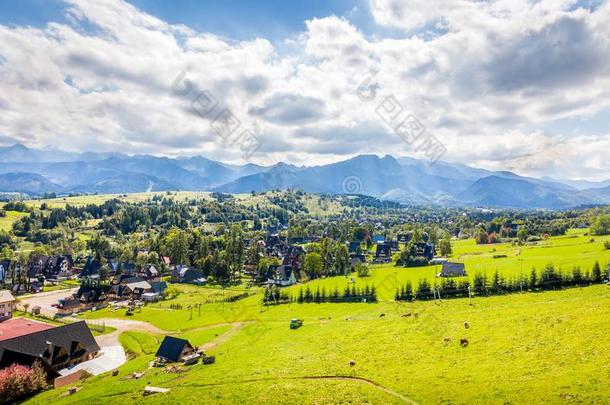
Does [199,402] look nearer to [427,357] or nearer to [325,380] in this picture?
[325,380]

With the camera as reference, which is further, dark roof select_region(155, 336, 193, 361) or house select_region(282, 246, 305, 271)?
house select_region(282, 246, 305, 271)

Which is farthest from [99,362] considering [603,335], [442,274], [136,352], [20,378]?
[442,274]

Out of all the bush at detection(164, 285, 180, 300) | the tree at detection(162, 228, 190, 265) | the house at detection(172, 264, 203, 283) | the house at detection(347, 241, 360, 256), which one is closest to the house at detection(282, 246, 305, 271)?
the house at detection(347, 241, 360, 256)

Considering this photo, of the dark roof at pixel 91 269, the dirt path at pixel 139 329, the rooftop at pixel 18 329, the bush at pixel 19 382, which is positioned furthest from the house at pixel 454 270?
the dark roof at pixel 91 269

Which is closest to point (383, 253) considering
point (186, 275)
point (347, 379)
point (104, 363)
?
point (186, 275)

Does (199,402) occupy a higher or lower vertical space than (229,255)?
lower

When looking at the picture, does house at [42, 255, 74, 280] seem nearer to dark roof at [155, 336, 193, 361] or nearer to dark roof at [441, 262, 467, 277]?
dark roof at [155, 336, 193, 361]
